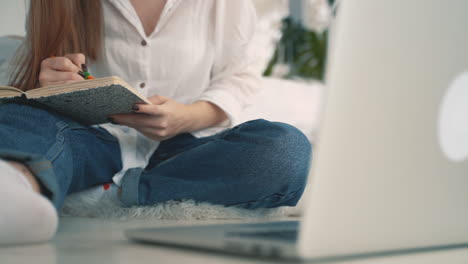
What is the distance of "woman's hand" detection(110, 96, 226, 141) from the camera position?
100 centimetres

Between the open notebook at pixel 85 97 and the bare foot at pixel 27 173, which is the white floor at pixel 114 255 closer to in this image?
the bare foot at pixel 27 173

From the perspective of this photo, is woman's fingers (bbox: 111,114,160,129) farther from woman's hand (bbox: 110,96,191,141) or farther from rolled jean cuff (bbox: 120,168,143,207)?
rolled jean cuff (bbox: 120,168,143,207)

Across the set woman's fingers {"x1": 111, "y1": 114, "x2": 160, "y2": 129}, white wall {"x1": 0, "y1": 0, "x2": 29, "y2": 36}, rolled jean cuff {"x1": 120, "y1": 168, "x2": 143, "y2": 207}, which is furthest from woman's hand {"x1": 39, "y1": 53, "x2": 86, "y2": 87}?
white wall {"x1": 0, "y1": 0, "x2": 29, "y2": 36}

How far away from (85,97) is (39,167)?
188mm

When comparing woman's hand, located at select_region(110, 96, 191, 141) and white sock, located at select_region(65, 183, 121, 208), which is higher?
woman's hand, located at select_region(110, 96, 191, 141)

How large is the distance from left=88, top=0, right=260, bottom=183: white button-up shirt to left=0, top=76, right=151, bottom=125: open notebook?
197 millimetres

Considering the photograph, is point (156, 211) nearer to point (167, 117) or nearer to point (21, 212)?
point (167, 117)

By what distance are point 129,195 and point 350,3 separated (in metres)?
0.74

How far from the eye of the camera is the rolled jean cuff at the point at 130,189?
1.04 metres

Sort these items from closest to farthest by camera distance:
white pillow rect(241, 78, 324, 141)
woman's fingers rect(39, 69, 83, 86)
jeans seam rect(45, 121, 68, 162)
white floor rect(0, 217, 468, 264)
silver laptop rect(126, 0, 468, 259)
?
1. silver laptop rect(126, 0, 468, 259)
2. white floor rect(0, 217, 468, 264)
3. jeans seam rect(45, 121, 68, 162)
4. woman's fingers rect(39, 69, 83, 86)
5. white pillow rect(241, 78, 324, 141)

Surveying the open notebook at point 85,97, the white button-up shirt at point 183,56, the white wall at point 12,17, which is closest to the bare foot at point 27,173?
the open notebook at point 85,97

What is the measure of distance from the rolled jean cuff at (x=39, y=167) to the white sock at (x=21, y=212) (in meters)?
0.05

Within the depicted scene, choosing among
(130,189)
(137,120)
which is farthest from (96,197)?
(137,120)

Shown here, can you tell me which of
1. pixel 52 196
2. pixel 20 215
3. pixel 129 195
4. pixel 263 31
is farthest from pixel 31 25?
pixel 263 31
